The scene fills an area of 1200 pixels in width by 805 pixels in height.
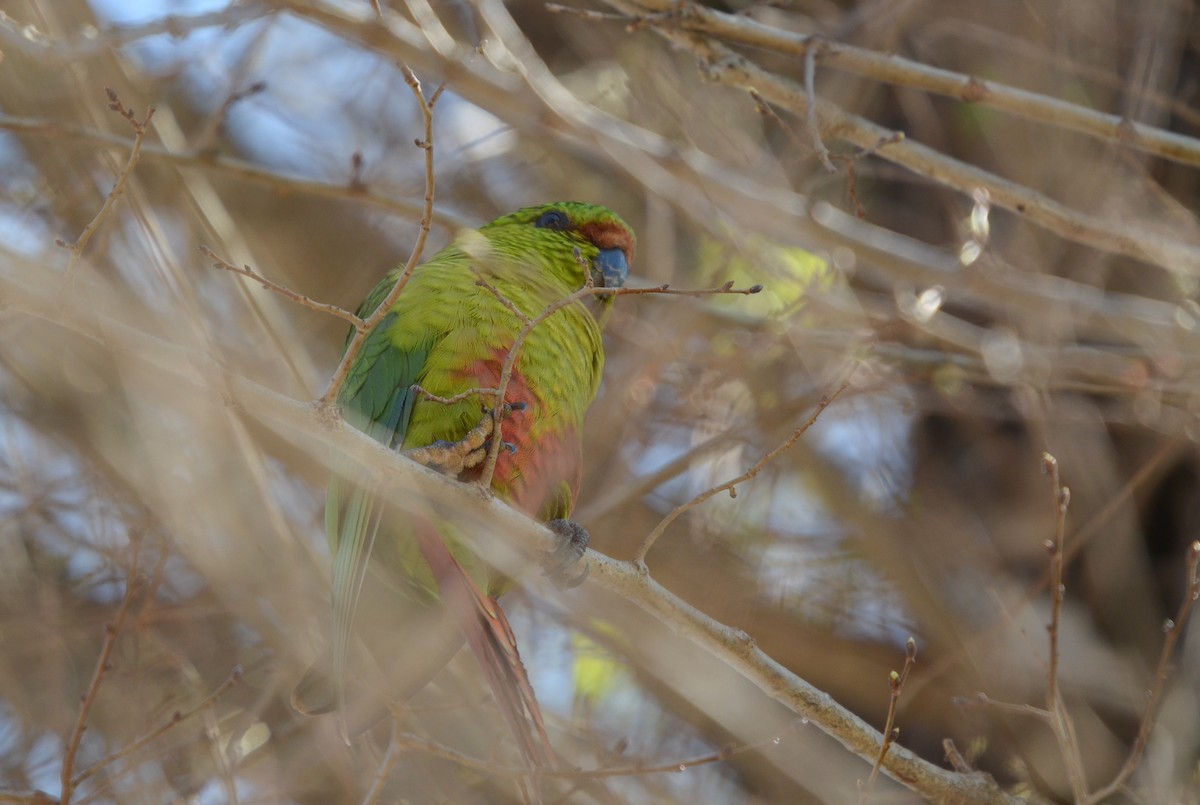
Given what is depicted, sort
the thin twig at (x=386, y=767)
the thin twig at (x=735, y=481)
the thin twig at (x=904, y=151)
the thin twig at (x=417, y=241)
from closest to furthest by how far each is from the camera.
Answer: the thin twig at (x=417, y=241) → the thin twig at (x=735, y=481) → the thin twig at (x=386, y=767) → the thin twig at (x=904, y=151)

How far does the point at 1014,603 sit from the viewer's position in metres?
4.21

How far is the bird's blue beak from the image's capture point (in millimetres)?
Answer: 3713

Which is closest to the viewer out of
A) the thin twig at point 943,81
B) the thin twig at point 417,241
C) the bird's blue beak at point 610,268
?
the thin twig at point 417,241

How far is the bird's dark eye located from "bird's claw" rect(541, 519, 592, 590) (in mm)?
1413

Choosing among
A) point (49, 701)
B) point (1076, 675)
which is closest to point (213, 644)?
point (49, 701)

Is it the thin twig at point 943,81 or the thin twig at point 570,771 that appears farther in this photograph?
the thin twig at point 943,81

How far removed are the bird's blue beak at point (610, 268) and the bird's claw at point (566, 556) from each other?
1.24 meters

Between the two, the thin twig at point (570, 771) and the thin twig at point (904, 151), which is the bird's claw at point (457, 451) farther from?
the thin twig at point (904, 151)

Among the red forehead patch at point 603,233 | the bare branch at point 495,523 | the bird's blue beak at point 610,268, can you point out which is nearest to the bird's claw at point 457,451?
the bare branch at point 495,523

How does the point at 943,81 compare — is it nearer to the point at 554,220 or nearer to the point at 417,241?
the point at 554,220

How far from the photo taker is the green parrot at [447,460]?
267cm

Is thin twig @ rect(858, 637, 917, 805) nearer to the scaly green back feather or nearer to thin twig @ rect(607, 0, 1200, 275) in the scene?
the scaly green back feather

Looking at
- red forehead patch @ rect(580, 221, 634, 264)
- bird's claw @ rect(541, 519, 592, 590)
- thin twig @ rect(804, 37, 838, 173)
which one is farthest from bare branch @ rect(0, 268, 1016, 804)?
red forehead patch @ rect(580, 221, 634, 264)

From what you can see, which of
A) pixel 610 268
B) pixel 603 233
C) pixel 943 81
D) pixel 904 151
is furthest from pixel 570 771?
pixel 943 81
